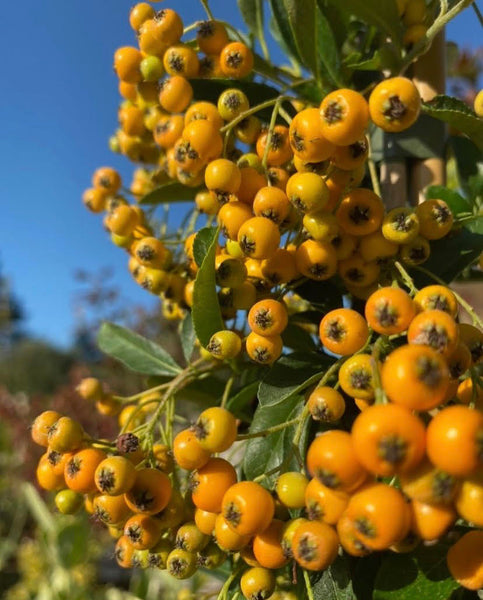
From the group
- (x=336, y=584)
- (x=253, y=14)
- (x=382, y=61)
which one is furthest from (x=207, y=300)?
(x=253, y=14)

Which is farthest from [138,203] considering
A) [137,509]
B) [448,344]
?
→ [448,344]

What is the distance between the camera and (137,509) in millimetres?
→ 678

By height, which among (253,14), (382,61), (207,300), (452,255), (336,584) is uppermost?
(253,14)

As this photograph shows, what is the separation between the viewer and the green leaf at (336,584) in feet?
2.31

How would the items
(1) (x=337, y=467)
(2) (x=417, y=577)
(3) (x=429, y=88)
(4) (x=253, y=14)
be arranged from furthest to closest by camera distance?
(4) (x=253, y=14) < (3) (x=429, y=88) < (2) (x=417, y=577) < (1) (x=337, y=467)

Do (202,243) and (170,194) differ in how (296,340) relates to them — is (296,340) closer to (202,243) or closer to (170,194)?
(202,243)

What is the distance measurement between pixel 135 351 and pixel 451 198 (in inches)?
28.4

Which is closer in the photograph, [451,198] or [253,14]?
[451,198]

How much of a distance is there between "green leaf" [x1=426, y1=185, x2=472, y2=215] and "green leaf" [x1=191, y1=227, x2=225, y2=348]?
373mm

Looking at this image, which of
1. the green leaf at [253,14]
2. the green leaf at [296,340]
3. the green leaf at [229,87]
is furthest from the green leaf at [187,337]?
the green leaf at [253,14]

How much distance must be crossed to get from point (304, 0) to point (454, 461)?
2.43ft

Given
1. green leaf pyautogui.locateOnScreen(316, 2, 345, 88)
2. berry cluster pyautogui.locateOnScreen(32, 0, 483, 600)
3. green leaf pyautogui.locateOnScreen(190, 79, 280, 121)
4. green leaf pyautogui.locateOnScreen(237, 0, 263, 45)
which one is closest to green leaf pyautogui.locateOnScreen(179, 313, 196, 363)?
berry cluster pyautogui.locateOnScreen(32, 0, 483, 600)

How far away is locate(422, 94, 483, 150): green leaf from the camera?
83 cm

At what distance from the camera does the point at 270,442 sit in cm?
84
